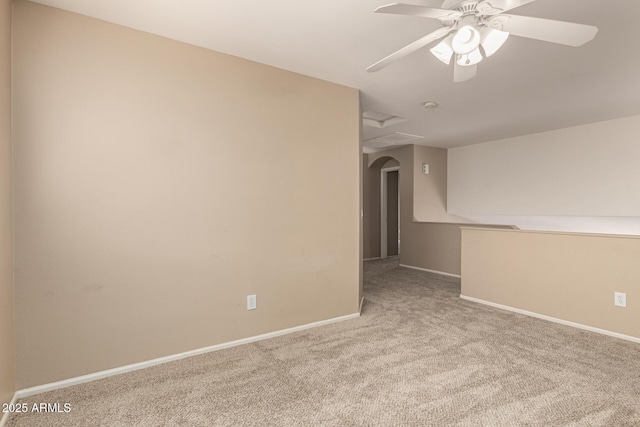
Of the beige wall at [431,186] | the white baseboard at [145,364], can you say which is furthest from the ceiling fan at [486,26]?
the beige wall at [431,186]

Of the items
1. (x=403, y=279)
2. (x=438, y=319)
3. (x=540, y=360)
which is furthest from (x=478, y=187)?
(x=540, y=360)

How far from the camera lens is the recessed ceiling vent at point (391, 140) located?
511 centimetres

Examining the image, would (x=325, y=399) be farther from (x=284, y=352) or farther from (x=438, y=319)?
(x=438, y=319)

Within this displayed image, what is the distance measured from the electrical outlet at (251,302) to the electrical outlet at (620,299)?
10.1 ft

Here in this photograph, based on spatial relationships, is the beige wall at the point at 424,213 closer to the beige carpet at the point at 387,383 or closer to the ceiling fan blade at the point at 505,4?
the beige carpet at the point at 387,383

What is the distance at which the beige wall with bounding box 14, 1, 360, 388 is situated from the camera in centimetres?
190

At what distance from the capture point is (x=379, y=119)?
448 cm

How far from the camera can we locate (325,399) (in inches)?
71.8

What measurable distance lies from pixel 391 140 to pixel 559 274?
3224mm

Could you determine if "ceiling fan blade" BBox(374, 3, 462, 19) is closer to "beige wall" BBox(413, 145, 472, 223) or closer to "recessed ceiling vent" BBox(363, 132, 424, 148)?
"recessed ceiling vent" BBox(363, 132, 424, 148)

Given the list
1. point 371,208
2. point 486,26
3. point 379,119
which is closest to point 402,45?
point 486,26

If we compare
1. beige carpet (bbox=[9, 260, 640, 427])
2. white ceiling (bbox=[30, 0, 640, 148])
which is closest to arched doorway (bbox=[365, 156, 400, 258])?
white ceiling (bbox=[30, 0, 640, 148])

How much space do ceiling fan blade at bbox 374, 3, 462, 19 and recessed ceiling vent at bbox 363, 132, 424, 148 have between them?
360 cm

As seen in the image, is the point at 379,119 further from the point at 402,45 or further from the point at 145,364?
the point at 145,364
